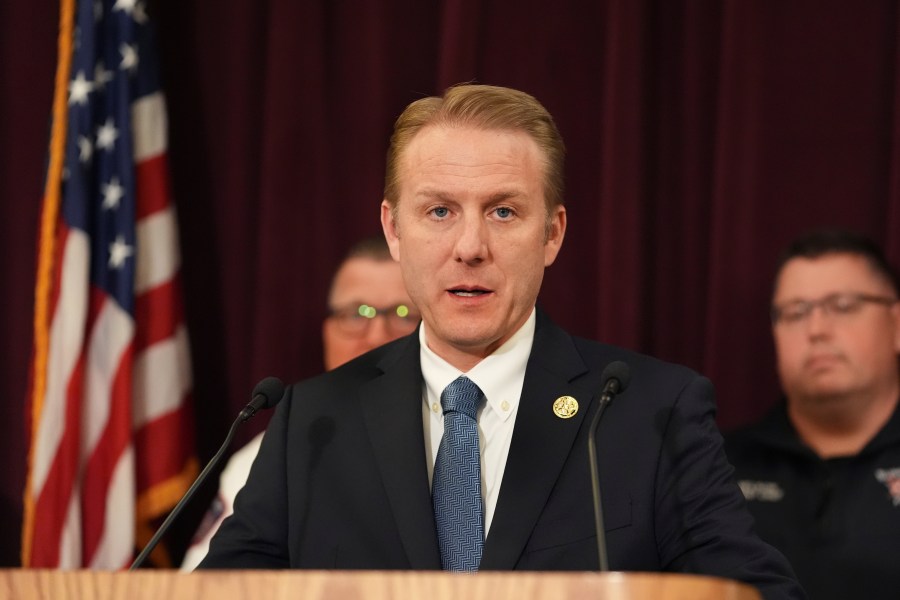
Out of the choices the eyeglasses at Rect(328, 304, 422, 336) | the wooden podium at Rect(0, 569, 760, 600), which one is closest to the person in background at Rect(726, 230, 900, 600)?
the eyeglasses at Rect(328, 304, 422, 336)

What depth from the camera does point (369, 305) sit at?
3625mm

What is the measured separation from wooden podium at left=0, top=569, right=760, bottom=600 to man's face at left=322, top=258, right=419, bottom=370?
7.01 feet

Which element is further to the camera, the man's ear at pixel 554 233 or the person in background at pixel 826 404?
the person in background at pixel 826 404

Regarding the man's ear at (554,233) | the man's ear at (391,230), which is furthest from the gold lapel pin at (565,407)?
the man's ear at (391,230)

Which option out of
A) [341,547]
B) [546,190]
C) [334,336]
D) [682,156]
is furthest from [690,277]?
[341,547]

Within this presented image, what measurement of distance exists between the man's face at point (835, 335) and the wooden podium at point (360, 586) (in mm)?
2144

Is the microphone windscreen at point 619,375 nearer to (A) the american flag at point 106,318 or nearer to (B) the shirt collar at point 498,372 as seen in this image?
(B) the shirt collar at point 498,372

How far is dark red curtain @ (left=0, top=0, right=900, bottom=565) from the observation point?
3641 mm

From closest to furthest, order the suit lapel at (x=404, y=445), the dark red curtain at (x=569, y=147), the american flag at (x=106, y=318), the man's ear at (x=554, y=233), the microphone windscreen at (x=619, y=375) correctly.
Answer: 1. the microphone windscreen at (x=619, y=375)
2. the suit lapel at (x=404, y=445)
3. the man's ear at (x=554, y=233)
4. the american flag at (x=106, y=318)
5. the dark red curtain at (x=569, y=147)

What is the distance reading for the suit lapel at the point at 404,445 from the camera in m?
1.97

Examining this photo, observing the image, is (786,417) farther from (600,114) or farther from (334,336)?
(334,336)

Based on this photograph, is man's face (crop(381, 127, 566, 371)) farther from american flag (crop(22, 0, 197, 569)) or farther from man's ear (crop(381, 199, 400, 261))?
american flag (crop(22, 0, 197, 569))

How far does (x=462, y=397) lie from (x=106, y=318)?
186 cm

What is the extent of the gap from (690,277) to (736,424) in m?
0.48
